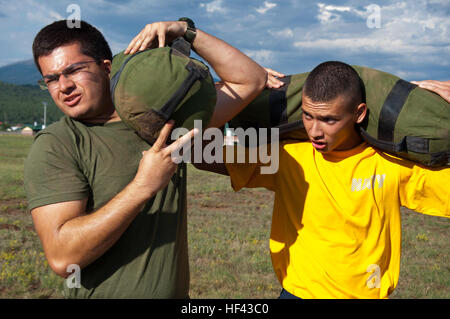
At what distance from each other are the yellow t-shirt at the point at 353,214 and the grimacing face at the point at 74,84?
1.50m

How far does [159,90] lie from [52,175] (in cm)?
70

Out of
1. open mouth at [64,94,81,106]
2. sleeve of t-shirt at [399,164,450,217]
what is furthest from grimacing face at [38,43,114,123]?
sleeve of t-shirt at [399,164,450,217]

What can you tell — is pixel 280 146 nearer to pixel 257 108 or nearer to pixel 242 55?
pixel 257 108

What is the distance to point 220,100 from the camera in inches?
98.7

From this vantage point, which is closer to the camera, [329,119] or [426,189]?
[329,119]

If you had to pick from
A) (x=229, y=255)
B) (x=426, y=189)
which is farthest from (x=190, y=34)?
(x=229, y=255)

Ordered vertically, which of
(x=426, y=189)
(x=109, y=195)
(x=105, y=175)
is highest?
(x=105, y=175)

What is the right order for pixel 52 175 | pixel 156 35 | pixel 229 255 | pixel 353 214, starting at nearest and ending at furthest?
1. pixel 52 175
2. pixel 156 35
3. pixel 353 214
4. pixel 229 255

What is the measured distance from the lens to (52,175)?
212 cm

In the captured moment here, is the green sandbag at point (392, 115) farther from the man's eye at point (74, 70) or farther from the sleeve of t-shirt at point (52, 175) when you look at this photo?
the sleeve of t-shirt at point (52, 175)

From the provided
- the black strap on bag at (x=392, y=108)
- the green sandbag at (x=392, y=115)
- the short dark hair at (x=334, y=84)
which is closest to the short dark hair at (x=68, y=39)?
the green sandbag at (x=392, y=115)

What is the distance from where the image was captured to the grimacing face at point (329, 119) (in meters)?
2.66

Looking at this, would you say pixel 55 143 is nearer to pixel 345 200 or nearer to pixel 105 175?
pixel 105 175

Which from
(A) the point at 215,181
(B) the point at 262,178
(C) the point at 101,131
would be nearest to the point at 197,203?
(A) the point at 215,181
